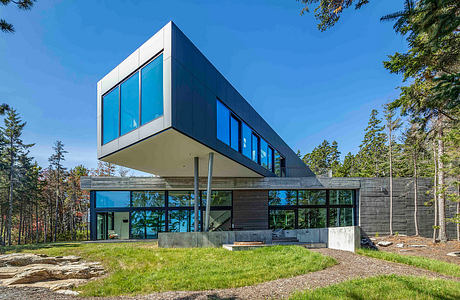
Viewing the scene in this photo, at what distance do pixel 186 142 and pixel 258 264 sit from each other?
5483 mm

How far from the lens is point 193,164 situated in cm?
1539

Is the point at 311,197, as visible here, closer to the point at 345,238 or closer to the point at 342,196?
the point at 342,196

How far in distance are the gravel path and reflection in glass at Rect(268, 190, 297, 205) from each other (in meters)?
13.3

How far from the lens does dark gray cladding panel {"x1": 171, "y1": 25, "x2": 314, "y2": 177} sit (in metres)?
9.57

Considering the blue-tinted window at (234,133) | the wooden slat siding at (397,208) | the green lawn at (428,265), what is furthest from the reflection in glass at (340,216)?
the green lawn at (428,265)

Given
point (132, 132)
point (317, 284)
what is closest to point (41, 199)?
point (132, 132)

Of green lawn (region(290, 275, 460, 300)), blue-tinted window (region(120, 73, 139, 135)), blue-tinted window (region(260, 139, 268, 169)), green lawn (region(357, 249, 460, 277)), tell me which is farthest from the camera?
blue-tinted window (region(260, 139, 268, 169))

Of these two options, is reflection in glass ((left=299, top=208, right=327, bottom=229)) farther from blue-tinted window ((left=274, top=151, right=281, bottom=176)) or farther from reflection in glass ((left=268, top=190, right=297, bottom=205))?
blue-tinted window ((left=274, top=151, right=281, bottom=176))

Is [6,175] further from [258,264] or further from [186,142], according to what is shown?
[258,264]

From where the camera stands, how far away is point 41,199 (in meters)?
28.1

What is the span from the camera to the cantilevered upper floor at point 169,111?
9594 millimetres

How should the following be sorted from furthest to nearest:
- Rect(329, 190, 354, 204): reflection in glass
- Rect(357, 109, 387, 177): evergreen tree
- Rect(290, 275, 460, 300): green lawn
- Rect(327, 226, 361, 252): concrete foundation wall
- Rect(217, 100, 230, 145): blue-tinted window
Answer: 1. Rect(357, 109, 387, 177): evergreen tree
2. Rect(329, 190, 354, 204): reflection in glass
3. Rect(217, 100, 230, 145): blue-tinted window
4. Rect(327, 226, 361, 252): concrete foundation wall
5. Rect(290, 275, 460, 300): green lawn

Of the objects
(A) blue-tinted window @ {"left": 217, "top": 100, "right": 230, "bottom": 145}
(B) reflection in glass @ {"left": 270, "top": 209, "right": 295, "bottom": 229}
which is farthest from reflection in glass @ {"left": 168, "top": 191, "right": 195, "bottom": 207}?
(A) blue-tinted window @ {"left": 217, "top": 100, "right": 230, "bottom": 145}

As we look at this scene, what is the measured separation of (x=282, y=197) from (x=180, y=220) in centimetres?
821
